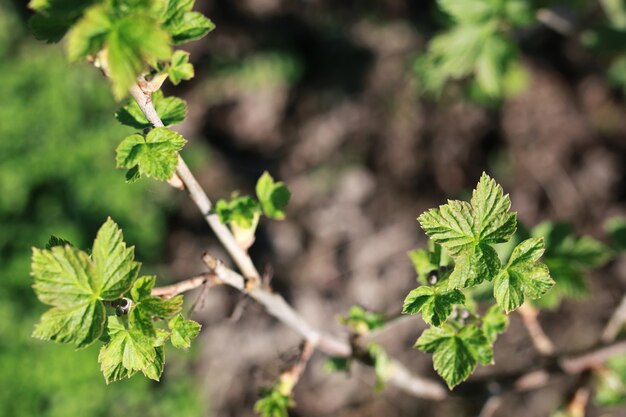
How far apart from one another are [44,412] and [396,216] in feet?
6.21

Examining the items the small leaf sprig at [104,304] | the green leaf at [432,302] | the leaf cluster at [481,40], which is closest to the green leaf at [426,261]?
the green leaf at [432,302]

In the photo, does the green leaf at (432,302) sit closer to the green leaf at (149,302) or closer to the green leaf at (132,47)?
the green leaf at (149,302)

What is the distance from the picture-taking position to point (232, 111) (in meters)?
3.50

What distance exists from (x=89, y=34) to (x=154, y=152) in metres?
0.27

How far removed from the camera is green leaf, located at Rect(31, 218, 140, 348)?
1.01 m

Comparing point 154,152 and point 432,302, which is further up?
point 154,152

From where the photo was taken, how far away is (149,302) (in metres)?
1.07

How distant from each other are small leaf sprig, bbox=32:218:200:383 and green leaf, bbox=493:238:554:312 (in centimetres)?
55

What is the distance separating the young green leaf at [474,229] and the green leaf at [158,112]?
1.62ft

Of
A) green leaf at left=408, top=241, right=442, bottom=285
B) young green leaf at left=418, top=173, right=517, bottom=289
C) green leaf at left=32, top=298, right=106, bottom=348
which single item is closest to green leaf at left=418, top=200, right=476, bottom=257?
young green leaf at left=418, top=173, right=517, bottom=289

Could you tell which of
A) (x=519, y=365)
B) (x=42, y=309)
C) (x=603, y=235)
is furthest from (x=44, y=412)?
(x=603, y=235)

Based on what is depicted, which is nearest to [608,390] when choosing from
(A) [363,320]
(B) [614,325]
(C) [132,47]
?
(B) [614,325]

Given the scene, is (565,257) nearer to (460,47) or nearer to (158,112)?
(460,47)

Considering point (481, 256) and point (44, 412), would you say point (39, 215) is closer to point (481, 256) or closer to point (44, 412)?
point (44, 412)
